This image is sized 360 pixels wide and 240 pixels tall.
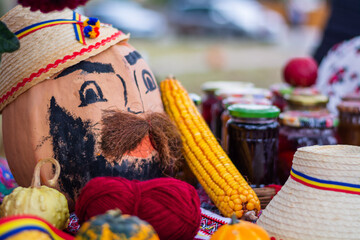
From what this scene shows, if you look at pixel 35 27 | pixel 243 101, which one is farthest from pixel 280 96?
pixel 35 27

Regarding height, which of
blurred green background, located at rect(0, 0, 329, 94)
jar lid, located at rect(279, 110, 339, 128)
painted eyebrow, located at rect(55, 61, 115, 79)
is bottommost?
blurred green background, located at rect(0, 0, 329, 94)

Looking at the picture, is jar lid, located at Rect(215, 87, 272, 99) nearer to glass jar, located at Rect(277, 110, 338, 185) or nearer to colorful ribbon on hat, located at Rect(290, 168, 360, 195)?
glass jar, located at Rect(277, 110, 338, 185)

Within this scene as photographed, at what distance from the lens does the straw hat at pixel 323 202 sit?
3.13 ft

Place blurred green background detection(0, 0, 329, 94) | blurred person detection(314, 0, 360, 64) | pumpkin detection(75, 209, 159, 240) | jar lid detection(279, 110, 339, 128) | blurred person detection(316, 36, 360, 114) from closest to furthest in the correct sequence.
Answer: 1. pumpkin detection(75, 209, 159, 240)
2. jar lid detection(279, 110, 339, 128)
3. blurred person detection(316, 36, 360, 114)
4. blurred person detection(314, 0, 360, 64)
5. blurred green background detection(0, 0, 329, 94)

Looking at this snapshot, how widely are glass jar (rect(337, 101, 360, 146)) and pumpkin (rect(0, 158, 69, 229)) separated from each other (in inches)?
50.0

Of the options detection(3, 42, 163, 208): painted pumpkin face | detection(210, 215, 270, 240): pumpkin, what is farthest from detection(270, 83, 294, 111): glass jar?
detection(210, 215, 270, 240): pumpkin

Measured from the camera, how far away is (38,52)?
1.19m

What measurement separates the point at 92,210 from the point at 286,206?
1.52ft

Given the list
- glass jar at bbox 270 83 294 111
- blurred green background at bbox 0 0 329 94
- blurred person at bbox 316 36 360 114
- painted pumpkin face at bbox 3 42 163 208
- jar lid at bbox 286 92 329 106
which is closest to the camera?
painted pumpkin face at bbox 3 42 163 208

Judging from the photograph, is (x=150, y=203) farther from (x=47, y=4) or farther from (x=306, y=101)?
(x=306, y=101)

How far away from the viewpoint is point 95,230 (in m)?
0.79

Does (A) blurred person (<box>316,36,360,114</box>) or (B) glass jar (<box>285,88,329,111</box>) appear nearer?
(B) glass jar (<box>285,88,329,111</box>)

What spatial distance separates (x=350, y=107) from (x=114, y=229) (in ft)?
4.35

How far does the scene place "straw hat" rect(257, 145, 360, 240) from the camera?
3.13ft
